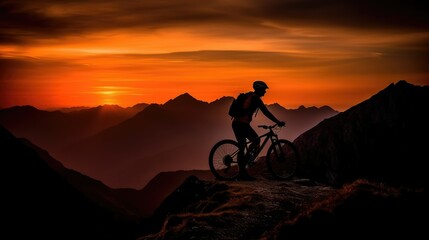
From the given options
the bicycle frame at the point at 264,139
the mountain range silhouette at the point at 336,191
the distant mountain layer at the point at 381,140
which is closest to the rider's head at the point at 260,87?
the bicycle frame at the point at 264,139

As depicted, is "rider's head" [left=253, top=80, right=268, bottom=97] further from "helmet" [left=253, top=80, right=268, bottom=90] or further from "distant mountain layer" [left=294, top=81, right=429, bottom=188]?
"distant mountain layer" [left=294, top=81, right=429, bottom=188]

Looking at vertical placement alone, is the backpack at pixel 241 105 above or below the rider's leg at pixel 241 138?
above

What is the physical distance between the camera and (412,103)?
34812 millimetres

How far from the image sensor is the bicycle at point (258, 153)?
58.2 ft

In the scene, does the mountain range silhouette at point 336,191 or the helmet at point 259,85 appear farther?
A: the helmet at point 259,85

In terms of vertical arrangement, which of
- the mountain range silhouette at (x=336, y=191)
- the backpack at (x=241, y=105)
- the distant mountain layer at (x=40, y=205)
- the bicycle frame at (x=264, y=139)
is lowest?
the distant mountain layer at (x=40, y=205)

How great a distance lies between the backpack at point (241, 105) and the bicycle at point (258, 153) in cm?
127

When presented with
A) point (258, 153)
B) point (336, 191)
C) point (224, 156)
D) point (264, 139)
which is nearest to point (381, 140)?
point (264, 139)

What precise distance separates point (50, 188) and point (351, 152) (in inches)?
5368

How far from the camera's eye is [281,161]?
1784 cm

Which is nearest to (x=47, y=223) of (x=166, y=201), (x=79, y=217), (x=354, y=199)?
(x=79, y=217)

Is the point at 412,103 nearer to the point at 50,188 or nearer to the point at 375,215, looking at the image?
the point at 375,215

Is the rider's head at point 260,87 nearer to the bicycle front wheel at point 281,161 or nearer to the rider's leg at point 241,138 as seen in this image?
the rider's leg at point 241,138

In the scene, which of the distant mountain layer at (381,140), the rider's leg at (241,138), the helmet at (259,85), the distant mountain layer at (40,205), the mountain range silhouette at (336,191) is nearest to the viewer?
the mountain range silhouette at (336,191)
